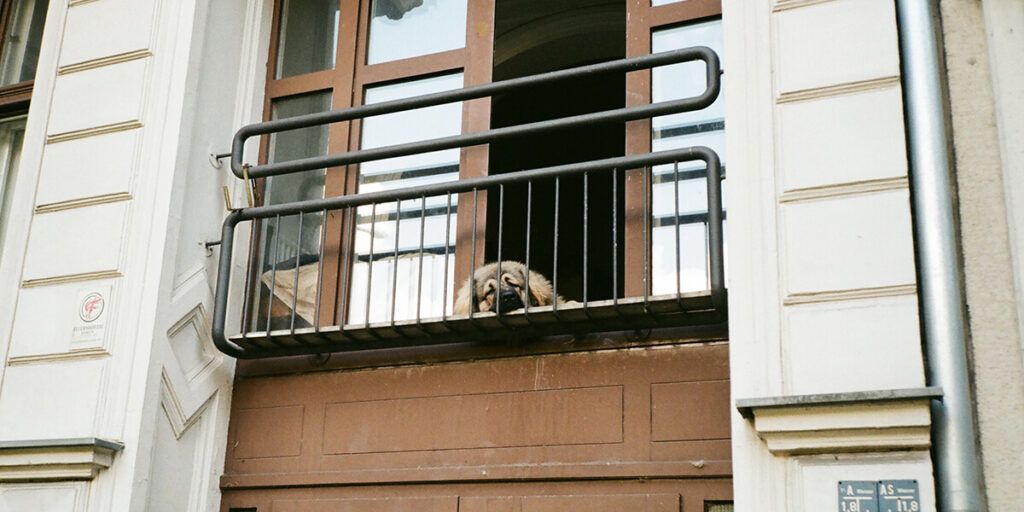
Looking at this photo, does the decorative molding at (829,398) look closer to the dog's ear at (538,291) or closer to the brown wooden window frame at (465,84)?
the brown wooden window frame at (465,84)

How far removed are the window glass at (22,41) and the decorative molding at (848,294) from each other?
5.27 m

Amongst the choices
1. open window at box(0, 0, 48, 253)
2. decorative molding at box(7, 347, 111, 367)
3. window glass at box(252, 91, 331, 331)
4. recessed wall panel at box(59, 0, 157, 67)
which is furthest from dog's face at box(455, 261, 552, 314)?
open window at box(0, 0, 48, 253)

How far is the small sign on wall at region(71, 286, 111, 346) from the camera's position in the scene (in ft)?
20.3

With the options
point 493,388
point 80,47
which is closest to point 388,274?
point 493,388

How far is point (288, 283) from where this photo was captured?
6.72 metres

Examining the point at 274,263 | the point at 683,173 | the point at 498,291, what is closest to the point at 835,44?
the point at 683,173

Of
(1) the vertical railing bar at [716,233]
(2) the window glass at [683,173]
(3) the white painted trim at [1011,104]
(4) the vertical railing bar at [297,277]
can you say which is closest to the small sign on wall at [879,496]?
(3) the white painted trim at [1011,104]

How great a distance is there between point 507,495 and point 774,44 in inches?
94.6

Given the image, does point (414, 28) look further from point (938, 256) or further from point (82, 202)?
point (938, 256)

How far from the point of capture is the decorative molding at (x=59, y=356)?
20.2 ft

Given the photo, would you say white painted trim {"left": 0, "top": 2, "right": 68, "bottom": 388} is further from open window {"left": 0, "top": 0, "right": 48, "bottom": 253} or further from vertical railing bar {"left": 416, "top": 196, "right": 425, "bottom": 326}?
vertical railing bar {"left": 416, "top": 196, "right": 425, "bottom": 326}

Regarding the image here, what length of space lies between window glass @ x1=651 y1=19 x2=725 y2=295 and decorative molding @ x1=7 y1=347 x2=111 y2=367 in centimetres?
280

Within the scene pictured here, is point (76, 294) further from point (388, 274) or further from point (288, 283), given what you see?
point (388, 274)

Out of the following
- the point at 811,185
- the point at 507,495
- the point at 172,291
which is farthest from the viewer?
the point at 172,291
